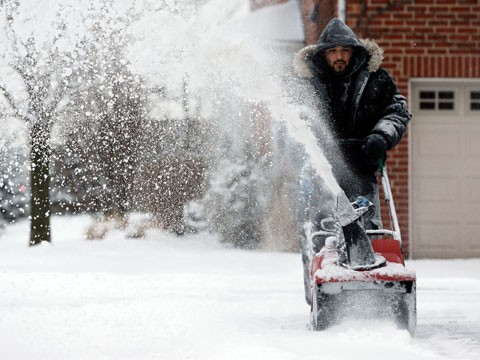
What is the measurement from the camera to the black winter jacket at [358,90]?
244 inches

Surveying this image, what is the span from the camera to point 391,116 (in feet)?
19.9

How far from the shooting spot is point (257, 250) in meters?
14.0

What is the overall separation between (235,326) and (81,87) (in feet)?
28.5

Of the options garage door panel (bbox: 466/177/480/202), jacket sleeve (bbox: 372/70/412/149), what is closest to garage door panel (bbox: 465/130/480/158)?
garage door panel (bbox: 466/177/480/202)

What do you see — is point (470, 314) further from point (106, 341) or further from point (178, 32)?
point (178, 32)

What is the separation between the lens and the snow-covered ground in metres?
5.09

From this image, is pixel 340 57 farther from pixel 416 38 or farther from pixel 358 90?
pixel 416 38

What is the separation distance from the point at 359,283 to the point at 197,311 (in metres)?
2.14

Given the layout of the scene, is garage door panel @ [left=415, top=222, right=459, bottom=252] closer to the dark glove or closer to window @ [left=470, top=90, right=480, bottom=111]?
window @ [left=470, top=90, right=480, bottom=111]

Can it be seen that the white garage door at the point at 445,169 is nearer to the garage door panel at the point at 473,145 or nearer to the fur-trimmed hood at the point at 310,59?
the garage door panel at the point at 473,145

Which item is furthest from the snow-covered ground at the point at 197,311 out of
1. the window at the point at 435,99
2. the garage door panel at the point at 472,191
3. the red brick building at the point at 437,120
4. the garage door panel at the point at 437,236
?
the window at the point at 435,99

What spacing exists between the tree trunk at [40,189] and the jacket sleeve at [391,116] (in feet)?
29.6

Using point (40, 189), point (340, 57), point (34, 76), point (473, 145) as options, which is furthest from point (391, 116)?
point (40, 189)

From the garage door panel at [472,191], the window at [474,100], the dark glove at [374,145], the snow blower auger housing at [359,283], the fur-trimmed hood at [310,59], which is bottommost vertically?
the garage door panel at [472,191]
